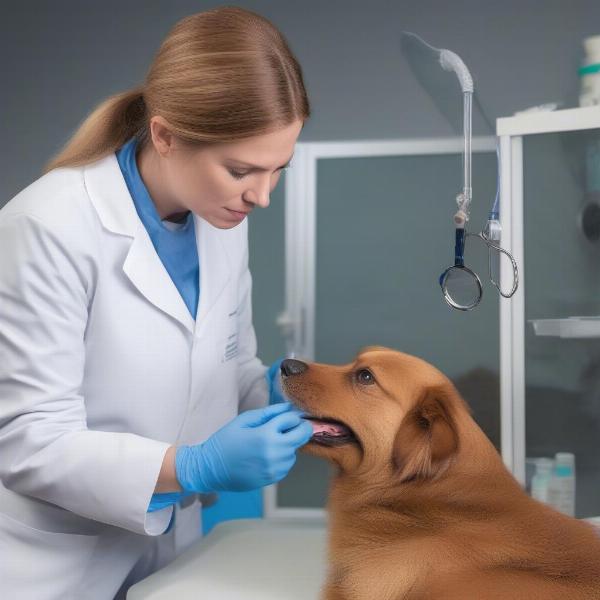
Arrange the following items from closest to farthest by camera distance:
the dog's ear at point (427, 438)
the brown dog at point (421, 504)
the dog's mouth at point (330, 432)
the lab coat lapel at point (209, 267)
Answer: the brown dog at point (421, 504)
the dog's ear at point (427, 438)
the dog's mouth at point (330, 432)
the lab coat lapel at point (209, 267)

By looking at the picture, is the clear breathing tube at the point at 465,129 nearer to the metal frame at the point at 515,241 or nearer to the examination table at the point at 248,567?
the metal frame at the point at 515,241

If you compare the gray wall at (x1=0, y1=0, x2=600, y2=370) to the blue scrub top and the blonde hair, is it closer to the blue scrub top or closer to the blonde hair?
the blue scrub top

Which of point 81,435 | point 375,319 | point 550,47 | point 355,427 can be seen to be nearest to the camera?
point 81,435

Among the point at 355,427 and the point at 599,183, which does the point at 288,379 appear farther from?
the point at 599,183

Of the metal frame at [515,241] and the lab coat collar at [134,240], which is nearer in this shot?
the lab coat collar at [134,240]

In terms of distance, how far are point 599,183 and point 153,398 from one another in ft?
3.65

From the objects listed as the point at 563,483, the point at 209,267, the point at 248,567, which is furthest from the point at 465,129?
the point at 248,567

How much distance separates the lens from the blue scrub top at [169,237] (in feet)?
4.53

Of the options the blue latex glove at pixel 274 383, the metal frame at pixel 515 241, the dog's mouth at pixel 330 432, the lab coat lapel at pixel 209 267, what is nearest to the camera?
the dog's mouth at pixel 330 432

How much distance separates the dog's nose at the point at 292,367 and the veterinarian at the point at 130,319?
0.24ft

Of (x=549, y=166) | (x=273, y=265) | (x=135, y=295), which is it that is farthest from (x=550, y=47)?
(x=135, y=295)

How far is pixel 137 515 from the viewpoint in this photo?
1210 millimetres

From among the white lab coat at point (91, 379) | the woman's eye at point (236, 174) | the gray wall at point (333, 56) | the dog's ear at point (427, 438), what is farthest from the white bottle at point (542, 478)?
the gray wall at point (333, 56)

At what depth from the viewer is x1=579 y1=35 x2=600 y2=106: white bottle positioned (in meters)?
1.89
